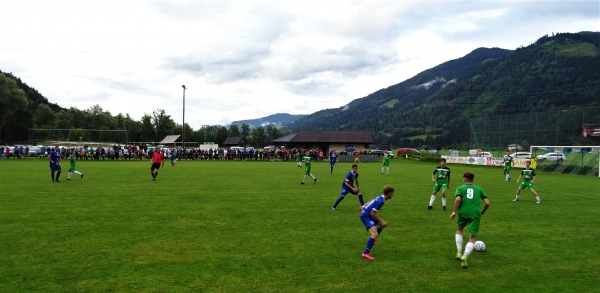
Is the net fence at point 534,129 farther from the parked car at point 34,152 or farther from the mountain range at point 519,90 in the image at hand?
the parked car at point 34,152

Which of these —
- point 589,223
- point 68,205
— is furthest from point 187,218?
point 589,223

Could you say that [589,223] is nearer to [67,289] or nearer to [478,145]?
[67,289]

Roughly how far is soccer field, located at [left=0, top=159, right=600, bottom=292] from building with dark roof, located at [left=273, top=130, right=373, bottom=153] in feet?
183

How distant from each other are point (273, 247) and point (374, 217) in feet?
7.63

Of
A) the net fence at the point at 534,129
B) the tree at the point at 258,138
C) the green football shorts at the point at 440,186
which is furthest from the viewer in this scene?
the tree at the point at 258,138

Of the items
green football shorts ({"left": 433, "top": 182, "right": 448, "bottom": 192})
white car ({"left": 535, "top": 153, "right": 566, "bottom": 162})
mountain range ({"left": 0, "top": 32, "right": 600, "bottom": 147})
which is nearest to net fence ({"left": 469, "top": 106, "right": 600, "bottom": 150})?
mountain range ({"left": 0, "top": 32, "right": 600, "bottom": 147})

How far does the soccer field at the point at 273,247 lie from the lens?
6.67 meters

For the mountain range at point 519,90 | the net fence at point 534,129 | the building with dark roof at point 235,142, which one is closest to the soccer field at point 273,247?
the net fence at point 534,129

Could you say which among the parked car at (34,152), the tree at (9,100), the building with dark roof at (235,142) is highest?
the tree at (9,100)

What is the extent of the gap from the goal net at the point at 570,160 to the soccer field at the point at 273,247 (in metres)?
23.3

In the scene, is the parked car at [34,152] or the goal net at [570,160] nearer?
the goal net at [570,160]

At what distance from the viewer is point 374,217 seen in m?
8.16

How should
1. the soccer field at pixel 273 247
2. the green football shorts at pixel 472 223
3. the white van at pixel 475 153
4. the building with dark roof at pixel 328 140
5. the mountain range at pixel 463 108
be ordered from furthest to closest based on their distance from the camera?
the mountain range at pixel 463 108 < the building with dark roof at pixel 328 140 < the white van at pixel 475 153 < the green football shorts at pixel 472 223 < the soccer field at pixel 273 247

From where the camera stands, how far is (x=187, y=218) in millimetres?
12023
